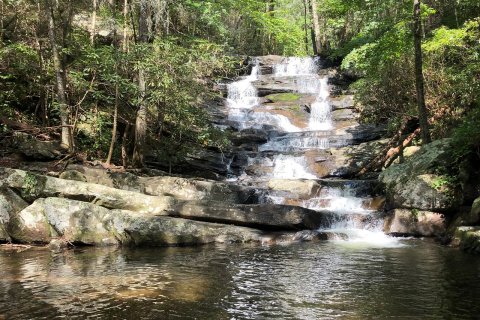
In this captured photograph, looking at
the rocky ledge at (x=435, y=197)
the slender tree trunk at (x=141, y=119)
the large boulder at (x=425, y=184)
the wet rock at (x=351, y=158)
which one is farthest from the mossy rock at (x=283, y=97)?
the rocky ledge at (x=435, y=197)

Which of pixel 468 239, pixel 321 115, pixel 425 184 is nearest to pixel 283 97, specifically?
pixel 321 115

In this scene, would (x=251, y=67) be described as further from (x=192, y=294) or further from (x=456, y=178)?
(x=192, y=294)

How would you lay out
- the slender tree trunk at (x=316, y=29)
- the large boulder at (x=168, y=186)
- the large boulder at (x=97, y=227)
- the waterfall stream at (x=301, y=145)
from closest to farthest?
the large boulder at (x=97, y=227) → the waterfall stream at (x=301, y=145) → the large boulder at (x=168, y=186) → the slender tree trunk at (x=316, y=29)

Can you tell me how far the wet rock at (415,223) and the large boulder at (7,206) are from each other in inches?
375

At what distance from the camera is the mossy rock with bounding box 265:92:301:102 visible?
1037 inches

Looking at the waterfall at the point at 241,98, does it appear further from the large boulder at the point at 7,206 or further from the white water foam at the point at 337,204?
the large boulder at the point at 7,206

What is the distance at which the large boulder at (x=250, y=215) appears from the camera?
1123 centimetres

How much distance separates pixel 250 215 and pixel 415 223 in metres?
4.41

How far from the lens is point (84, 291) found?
6.23m

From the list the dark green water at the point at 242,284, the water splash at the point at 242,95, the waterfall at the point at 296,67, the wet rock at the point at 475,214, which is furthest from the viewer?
the waterfall at the point at 296,67

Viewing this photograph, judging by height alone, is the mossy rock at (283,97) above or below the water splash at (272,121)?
above

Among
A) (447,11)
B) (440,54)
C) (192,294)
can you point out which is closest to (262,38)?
(447,11)

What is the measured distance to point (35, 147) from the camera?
1316cm

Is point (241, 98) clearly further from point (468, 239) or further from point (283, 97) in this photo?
point (468, 239)
